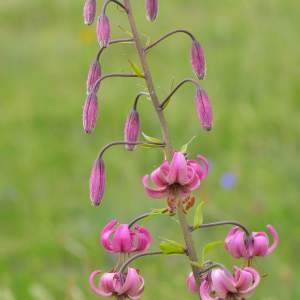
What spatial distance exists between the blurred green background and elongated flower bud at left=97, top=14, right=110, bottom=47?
4.58ft

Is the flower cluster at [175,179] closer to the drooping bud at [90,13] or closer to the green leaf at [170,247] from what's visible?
the green leaf at [170,247]

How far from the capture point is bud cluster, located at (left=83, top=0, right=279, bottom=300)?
6.71ft

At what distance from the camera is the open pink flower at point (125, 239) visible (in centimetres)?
211

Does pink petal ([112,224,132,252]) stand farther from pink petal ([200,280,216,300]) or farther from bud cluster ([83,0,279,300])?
pink petal ([200,280,216,300])

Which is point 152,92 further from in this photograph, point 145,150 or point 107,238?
point 145,150

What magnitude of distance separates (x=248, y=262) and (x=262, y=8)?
6.11 meters

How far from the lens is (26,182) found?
6.07 m

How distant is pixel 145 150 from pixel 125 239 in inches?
153

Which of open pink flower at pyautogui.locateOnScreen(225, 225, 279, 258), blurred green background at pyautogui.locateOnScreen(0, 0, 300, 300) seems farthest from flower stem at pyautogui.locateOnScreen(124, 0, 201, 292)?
blurred green background at pyautogui.locateOnScreen(0, 0, 300, 300)

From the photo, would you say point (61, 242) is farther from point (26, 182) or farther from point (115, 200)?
point (26, 182)

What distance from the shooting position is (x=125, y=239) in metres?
2.11

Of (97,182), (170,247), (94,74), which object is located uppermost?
(94,74)

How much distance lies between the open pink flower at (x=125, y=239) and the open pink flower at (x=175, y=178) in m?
0.12

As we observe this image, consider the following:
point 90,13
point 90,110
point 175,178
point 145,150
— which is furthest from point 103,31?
point 145,150
